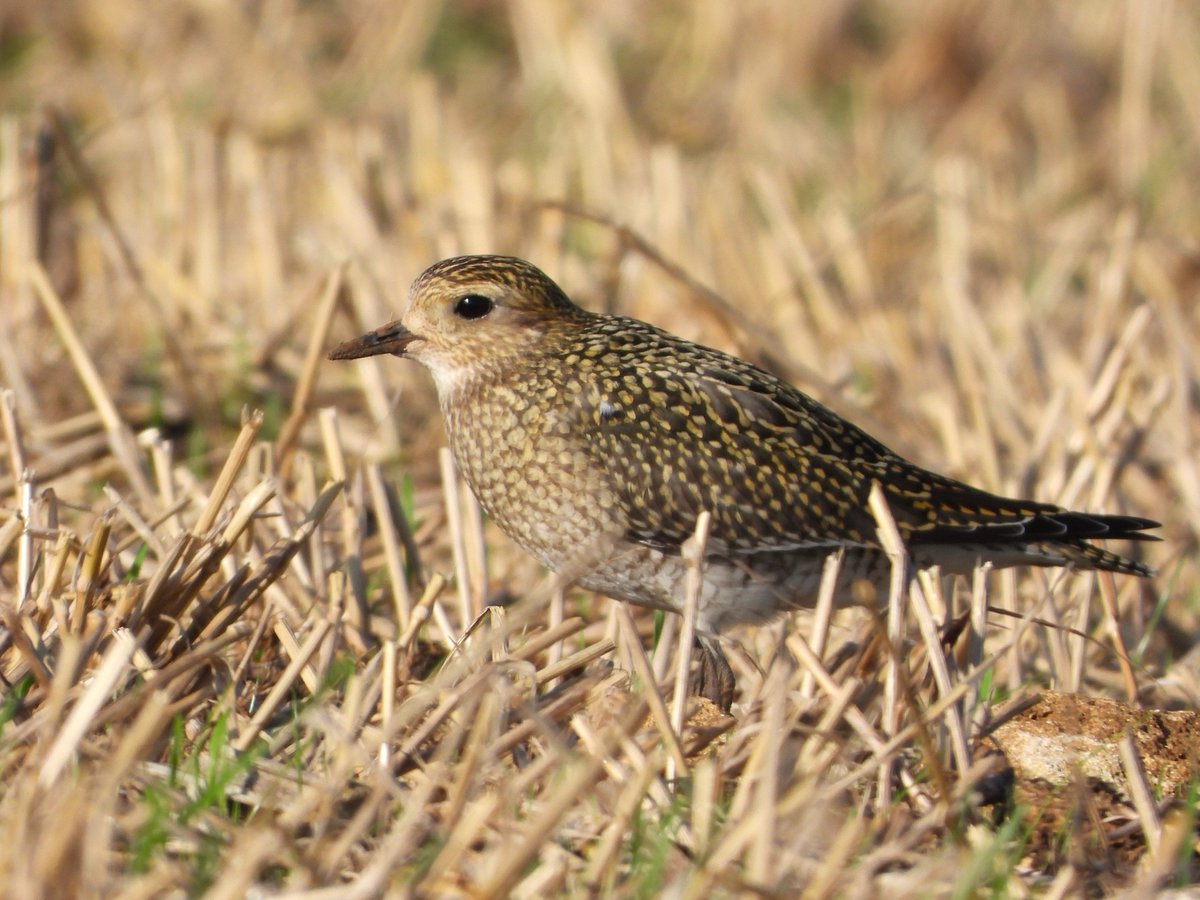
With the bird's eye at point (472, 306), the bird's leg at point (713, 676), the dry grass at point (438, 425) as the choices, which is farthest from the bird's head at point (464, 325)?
the bird's leg at point (713, 676)

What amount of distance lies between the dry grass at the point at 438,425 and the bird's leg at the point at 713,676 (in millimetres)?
186

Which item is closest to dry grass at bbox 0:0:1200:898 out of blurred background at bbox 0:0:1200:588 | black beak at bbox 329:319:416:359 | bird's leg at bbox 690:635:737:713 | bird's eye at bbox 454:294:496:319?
blurred background at bbox 0:0:1200:588

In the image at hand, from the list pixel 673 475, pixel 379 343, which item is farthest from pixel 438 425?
pixel 673 475

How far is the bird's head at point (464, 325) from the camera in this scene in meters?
5.66

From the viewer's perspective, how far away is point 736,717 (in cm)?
485

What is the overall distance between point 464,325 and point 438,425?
230 centimetres

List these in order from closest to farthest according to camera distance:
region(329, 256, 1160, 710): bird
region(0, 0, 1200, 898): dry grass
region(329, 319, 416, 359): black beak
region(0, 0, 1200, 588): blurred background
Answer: region(0, 0, 1200, 898): dry grass, region(329, 256, 1160, 710): bird, region(329, 319, 416, 359): black beak, region(0, 0, 1200, 588): blurred background

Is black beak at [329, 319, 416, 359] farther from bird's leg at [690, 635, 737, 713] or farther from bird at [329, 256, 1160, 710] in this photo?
bird's leg at [690, 635, 737, 713]

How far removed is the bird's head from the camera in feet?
18.6

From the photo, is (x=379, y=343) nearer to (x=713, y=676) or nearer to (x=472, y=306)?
(x=472, y=306)

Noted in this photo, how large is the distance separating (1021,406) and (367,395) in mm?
3083

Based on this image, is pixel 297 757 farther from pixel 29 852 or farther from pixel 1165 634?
pixel 1165 634

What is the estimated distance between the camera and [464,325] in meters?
5.67

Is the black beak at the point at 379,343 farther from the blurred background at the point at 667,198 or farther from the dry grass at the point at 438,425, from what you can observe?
the blurred background at the point at 667,198
